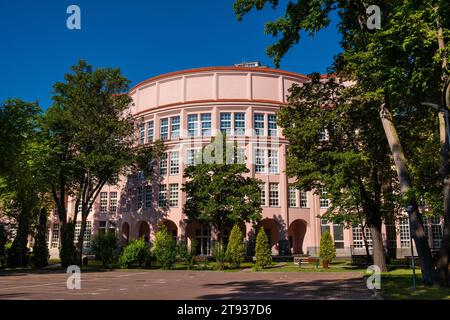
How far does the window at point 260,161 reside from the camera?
42.6 metres

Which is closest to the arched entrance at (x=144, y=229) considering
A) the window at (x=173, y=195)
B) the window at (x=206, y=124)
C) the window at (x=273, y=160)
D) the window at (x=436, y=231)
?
the window at (x=173, y=195)

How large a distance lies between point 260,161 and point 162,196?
11.1 metres

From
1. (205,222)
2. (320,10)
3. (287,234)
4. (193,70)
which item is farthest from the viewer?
(193,70)

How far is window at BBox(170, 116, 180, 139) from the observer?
44156 millimetres

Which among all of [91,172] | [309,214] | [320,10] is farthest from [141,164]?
[320,10]

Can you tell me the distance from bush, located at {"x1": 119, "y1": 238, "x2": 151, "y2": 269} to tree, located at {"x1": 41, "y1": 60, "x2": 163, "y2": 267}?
5019 millimetres

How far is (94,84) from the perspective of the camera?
3412 cm

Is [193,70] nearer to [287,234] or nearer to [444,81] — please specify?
[287,234]

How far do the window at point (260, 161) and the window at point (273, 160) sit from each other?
699mm

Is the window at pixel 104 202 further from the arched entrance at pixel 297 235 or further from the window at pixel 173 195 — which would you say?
the arched entrance at pixel 297 235

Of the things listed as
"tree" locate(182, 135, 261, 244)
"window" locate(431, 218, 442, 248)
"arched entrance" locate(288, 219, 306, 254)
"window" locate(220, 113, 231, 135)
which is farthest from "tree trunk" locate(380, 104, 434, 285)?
"window" locate(431, 218, 442, 248)

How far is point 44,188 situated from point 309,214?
84.9 ft

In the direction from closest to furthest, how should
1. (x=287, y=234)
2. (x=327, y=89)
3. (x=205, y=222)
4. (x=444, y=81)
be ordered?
(x=444, y=81) < (x=327, y=89) < (x=205, y=222) < (x=287, y=234)

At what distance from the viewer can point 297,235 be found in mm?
45219
